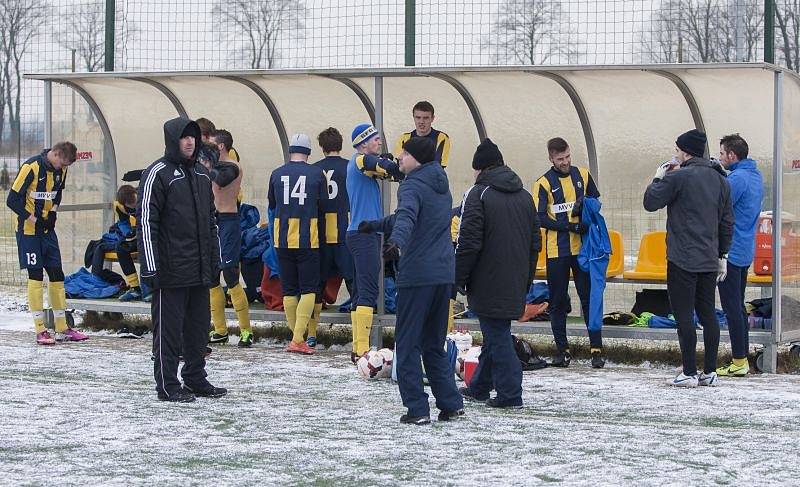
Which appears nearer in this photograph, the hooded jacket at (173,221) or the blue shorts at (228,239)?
the hooded jacket at (173,221)

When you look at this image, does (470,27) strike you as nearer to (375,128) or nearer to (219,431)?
(375,128)

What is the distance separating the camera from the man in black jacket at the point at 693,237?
8.96m

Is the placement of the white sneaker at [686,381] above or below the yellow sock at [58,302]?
below

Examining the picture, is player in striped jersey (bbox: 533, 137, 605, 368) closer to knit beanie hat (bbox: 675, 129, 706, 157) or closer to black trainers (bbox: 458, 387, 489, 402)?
knit beanie hat (bbox: 675, 129, 706, 157)

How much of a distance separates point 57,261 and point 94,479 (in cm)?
504

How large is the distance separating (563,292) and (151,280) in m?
3.23

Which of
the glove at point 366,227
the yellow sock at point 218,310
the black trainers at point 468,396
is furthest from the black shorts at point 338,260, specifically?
the glove at point 366,227

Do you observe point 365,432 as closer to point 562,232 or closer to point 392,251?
Result: point 392,251

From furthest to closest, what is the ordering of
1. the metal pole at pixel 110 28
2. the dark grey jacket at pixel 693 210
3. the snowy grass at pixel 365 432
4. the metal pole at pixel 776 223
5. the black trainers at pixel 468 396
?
the metal pole at pixel 110 28, the metal pole at pixel 776 223, the dark grey jacket at pixel 693 210, the black trainers at pixel 468 396, the snowy grass at pixel 365 432

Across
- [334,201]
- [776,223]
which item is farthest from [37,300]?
[776,223]

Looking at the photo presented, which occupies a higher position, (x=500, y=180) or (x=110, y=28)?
(x=110, y=28)

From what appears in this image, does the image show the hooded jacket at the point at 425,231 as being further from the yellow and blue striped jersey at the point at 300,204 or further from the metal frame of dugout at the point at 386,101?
the yellow and blue striped jersey at the point at 300,204

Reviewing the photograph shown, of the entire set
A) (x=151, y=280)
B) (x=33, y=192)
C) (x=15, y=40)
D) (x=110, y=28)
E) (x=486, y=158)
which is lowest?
(x=151, y=280)

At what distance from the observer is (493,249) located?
26.7 feet
